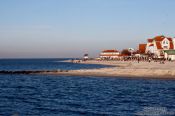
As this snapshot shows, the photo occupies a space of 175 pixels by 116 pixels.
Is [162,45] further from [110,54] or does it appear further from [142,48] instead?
[110,54]

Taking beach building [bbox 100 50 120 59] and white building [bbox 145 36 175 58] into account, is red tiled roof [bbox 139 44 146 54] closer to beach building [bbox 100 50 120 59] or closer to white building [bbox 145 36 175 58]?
white building [bbox 145 36 175 58]

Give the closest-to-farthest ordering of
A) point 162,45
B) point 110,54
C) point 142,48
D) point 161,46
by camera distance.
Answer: point 161,46, point 162,45, point 142,48, point 110,54

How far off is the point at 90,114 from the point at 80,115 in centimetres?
70

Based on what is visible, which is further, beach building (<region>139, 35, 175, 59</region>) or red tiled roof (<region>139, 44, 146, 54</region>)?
red tiled roof (<region>139, 44, 146, 54</region>)

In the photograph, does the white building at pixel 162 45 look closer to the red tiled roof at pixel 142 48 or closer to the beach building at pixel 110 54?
the red tiled roof at pixel 142 48

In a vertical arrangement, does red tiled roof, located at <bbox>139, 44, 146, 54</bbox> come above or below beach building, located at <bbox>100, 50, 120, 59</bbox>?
above

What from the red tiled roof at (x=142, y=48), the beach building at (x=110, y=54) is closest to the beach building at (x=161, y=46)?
the red tiled roof at (x=142, y=48)

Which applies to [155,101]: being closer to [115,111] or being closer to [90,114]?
[115,111]

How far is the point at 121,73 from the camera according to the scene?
54844mm

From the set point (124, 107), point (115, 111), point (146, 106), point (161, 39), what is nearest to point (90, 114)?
point (115, 111)

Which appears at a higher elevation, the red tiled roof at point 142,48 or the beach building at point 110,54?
the red tiled roof at point 142,48

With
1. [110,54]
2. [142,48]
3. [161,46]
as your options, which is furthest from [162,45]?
[110,54]

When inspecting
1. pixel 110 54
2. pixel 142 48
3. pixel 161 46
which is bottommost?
pixel 110 54

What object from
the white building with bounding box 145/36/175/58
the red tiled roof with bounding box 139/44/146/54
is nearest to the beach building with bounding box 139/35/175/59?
the white building with bounding box 145/36/175/58
